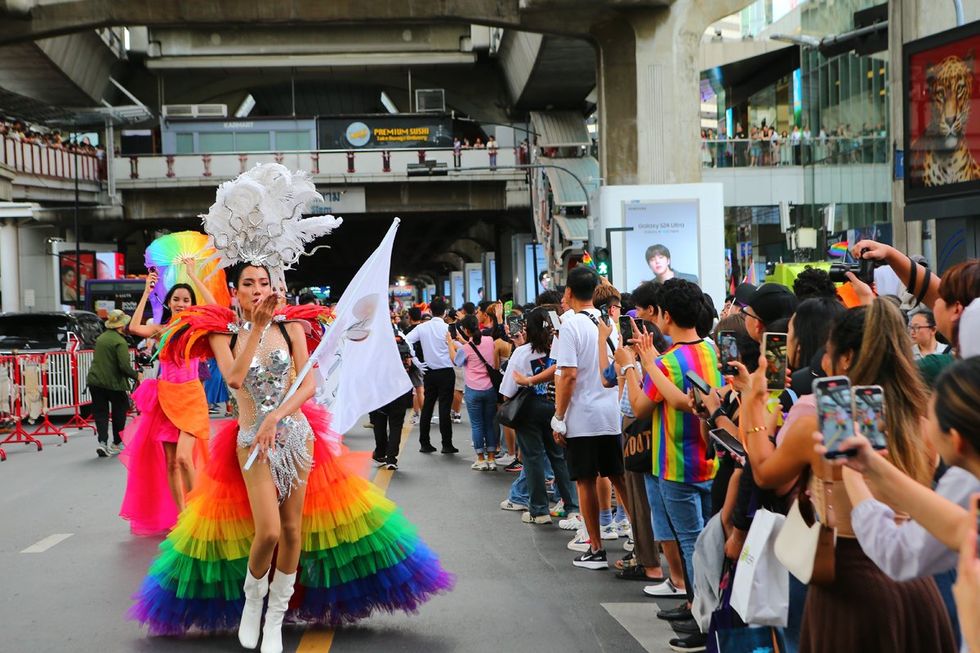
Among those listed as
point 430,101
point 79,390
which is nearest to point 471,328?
point 79,390

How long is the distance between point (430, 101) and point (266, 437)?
49527 millimetres

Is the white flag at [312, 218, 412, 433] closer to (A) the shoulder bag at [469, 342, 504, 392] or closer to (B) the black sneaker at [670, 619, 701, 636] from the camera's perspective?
(B) the black sneaker at [670, 619, 701, 636]

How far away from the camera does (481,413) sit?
1430 centimetres

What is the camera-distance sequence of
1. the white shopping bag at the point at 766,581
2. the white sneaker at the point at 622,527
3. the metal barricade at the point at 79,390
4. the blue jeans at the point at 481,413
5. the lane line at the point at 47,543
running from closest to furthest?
the white shopping bag at the point at 766,581 < the lane line at the point at 47,543 < the white sneaker at the point at 622,527 < the blue jeans at the point at 481,413 < the metal barricade at the point at 79,390

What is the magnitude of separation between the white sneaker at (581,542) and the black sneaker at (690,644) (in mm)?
2677

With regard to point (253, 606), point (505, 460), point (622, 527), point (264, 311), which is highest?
point (264, 311)

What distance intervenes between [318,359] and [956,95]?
33.5 feet

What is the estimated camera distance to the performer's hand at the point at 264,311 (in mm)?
6023

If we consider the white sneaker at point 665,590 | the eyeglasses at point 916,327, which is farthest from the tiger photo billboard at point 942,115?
the white sneaker at point 665,590

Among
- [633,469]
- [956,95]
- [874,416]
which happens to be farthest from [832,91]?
[874,416]

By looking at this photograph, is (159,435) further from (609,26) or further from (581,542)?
(609,26)

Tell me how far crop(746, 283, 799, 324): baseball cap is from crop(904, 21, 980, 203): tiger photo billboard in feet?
27.4

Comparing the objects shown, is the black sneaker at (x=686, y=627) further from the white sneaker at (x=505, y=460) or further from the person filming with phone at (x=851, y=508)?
the white sneaker at (x=505, y=460)

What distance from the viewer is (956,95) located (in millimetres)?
13680
